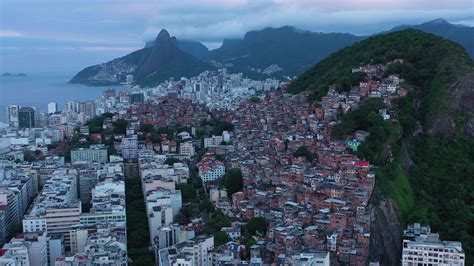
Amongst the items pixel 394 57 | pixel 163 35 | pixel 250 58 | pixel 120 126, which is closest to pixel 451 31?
pixel 250 58

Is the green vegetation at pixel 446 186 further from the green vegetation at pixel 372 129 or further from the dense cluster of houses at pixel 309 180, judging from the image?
the dense cluster of houses at pixel 309 180

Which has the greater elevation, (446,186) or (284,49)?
(284,49)

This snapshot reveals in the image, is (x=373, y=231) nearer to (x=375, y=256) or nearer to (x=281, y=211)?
(x=375, y=256)

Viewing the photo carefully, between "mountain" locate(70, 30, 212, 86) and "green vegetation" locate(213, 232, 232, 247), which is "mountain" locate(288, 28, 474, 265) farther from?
"mountain" locate(70, 30, 212, 86)

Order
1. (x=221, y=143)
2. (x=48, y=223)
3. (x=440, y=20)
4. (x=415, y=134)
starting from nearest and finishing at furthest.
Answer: (x=48, y=223) < (x=415, y=134) < (x=221, y=143) < (x=440, y=20)

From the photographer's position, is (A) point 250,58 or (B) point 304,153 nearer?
(B) point 304,153

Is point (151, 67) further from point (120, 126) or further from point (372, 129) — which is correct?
point (372, 129)

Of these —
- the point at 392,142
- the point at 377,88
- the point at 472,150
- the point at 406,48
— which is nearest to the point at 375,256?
the point at 392,142
